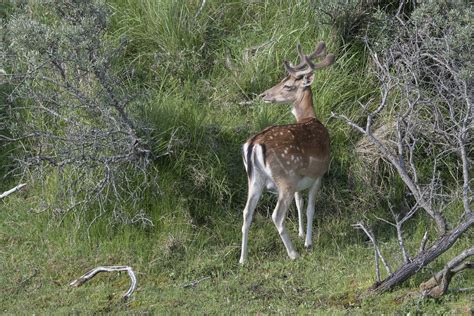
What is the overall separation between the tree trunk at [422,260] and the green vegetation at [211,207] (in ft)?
0.33

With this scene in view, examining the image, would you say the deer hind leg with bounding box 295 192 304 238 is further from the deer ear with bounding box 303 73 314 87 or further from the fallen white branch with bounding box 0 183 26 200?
the fallen white branch with bounding box 0 183 26 200

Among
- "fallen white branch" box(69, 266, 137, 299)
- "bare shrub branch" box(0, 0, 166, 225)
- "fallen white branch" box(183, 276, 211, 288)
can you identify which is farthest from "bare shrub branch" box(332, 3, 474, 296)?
"fallen white branch" box(69, 266, 137, 299)

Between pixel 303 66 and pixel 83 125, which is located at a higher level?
pixel 303 66

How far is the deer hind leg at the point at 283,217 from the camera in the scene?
27.7ft

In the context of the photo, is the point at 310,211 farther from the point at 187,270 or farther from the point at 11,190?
the point at 11,190

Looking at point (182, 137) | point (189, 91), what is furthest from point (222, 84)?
point (182, 137)

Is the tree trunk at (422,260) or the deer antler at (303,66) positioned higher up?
the deer antler at (303,66)

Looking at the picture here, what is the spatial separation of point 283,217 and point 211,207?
956mm

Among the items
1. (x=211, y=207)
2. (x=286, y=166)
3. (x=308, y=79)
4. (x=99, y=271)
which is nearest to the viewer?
(x=99, y=271)

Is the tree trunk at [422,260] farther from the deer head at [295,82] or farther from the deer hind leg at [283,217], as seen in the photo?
the deer head at [295,82]

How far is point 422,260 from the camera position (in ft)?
23.9

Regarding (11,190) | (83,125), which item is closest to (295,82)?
(83,125)

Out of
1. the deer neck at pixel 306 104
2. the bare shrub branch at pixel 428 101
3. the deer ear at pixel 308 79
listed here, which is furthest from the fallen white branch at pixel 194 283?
the deer ear at pixel 308 79

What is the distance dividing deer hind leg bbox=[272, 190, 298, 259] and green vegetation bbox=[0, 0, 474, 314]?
115mm
